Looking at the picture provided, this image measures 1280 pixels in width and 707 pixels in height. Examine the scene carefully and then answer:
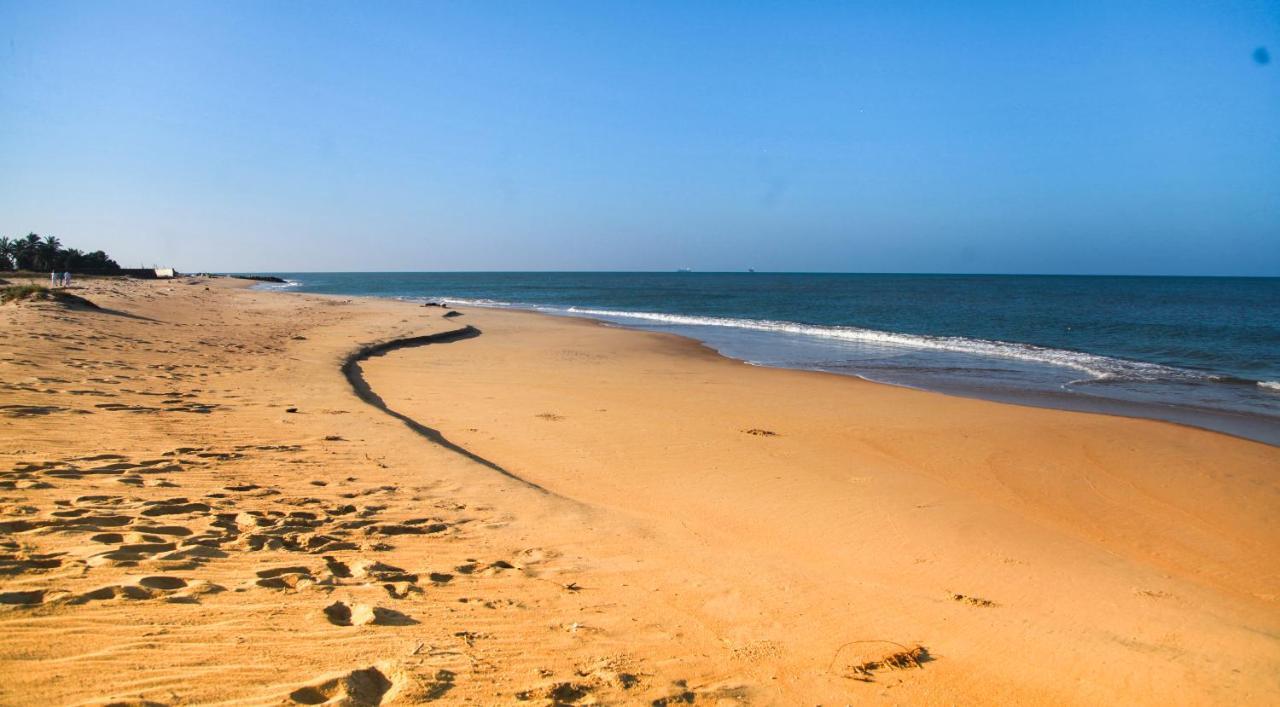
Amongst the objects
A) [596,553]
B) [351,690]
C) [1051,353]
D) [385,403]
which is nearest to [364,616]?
[351,690]

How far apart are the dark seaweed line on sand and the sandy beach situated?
0.45 ft

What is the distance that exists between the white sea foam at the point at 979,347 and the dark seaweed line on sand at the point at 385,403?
14.7 metres

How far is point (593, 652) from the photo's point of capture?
362 cm

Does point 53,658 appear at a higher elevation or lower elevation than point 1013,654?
higher

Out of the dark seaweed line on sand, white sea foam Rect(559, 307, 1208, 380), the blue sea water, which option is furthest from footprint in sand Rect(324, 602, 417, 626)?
white sea foam Rect(559, 307, 1208, 380)

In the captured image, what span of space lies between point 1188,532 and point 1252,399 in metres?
11.6

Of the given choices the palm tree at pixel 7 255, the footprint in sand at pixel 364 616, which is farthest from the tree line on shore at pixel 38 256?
the footprint in sand at pixel 364 616

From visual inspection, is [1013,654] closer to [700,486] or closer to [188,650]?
[700,486]

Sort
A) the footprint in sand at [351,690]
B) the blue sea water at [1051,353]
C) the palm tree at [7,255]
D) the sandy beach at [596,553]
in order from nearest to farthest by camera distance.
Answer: the footprint in sand at [351,690] < the sandy beach at [596,553] < the blue sea water at [1051,353] < the palm tree at [7,255]

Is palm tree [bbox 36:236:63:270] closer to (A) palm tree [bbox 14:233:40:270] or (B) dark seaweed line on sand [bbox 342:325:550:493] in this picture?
(A) palm tree [bbox 14:233:40:270]

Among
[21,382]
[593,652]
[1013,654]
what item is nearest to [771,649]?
[593,652]

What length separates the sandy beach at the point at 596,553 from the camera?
3348mm

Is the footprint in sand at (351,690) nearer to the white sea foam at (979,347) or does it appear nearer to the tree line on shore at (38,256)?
the white sea foam at (979,347)

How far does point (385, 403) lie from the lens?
34.8 ft
